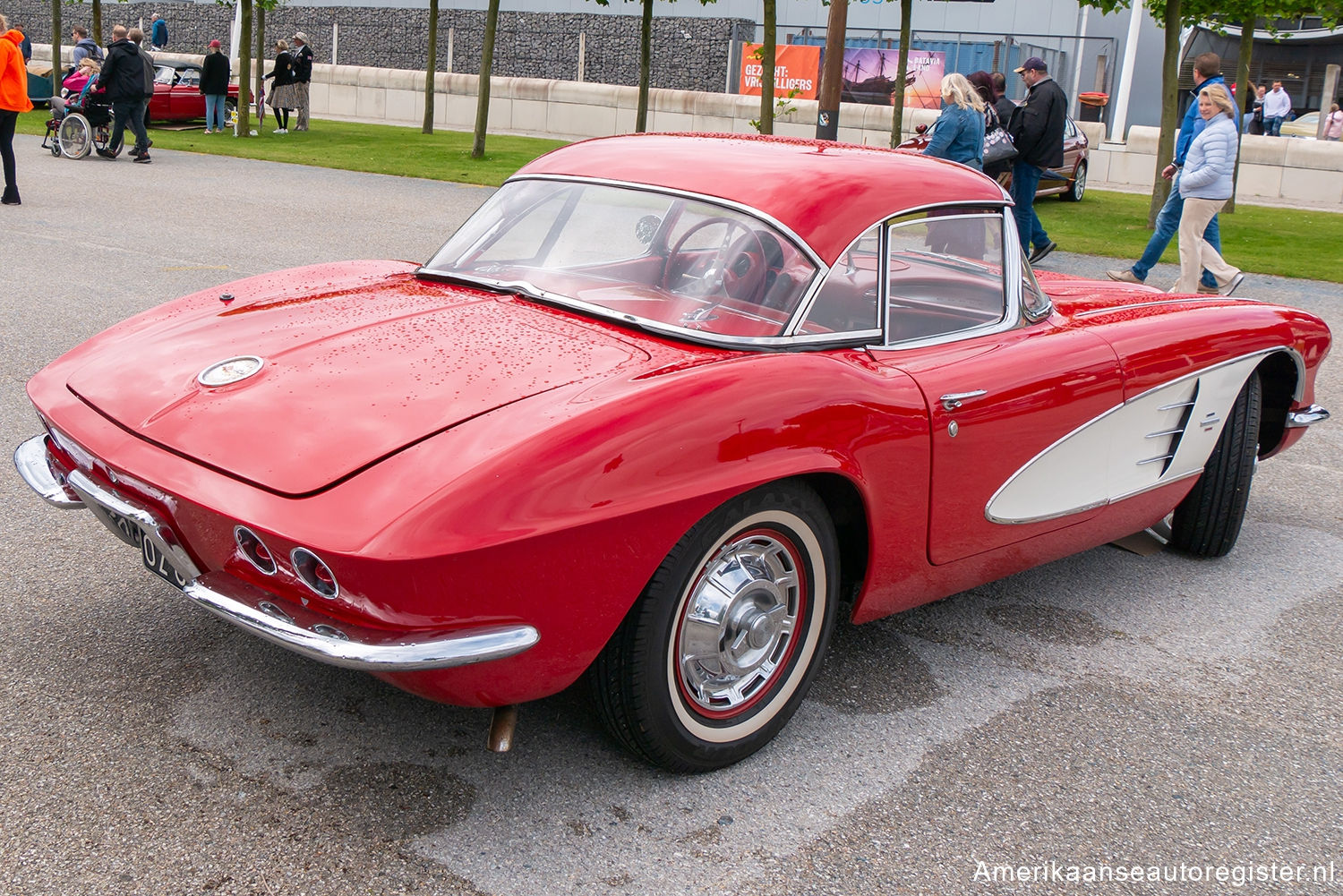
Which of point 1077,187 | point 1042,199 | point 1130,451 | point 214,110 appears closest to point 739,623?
point 1130,451

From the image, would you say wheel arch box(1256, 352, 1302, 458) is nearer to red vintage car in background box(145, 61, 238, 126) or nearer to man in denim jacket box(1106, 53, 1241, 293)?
man in denim jacket box(1106, 53, 1241, 293)

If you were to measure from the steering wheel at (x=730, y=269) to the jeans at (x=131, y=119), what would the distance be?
15.1 metres

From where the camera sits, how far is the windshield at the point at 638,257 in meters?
3.29

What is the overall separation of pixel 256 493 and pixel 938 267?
2.27 meters

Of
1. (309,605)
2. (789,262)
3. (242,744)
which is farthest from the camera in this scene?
(789,262)

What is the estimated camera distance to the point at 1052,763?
123 inches

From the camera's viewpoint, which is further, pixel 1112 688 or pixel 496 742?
pixel 1112 688

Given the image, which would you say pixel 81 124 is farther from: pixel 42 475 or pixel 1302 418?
pixel 1302 418

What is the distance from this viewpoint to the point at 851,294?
3.39m

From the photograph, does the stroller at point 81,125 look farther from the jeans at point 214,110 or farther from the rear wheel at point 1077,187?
the rear wheel at point 1077,187

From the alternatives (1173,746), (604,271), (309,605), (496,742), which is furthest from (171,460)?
(1173,746)

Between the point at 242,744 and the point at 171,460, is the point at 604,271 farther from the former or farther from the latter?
the point at 242,744

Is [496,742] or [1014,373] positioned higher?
[1014,373]

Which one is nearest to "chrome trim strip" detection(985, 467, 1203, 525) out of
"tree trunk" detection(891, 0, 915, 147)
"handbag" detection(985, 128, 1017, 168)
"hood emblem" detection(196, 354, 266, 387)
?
"hood emblem" detection(196, 354, 266, 387)
